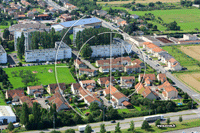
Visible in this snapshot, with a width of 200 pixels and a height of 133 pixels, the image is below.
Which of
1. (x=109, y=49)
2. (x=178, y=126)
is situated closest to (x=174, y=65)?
(x=109, y=49)

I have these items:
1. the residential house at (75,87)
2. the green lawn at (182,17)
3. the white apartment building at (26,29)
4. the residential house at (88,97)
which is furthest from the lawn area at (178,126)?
the green lawn at (182,17)

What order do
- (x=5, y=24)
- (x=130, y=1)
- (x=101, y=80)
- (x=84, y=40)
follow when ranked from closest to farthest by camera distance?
1. (x=101, y=80)
2. (x=84, y=40)
3. (x=5, y=24)
4. (x=130, y=1)

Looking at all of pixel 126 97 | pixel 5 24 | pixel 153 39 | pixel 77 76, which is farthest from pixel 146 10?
pixel 126 97

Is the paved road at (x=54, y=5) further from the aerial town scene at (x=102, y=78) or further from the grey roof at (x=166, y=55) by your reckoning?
the grey roof at (x=166, y=55)

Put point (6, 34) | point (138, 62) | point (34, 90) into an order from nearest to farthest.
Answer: point (34, 90), point (138, 62), point (6, 34)

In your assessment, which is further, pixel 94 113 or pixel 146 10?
pixel 146 10

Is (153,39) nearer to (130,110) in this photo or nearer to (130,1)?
(130,110)

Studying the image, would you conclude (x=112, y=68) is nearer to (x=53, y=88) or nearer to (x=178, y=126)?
(x=53, y=88)
